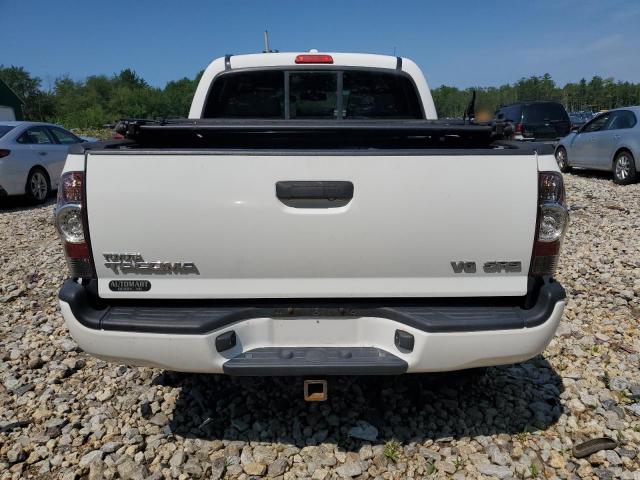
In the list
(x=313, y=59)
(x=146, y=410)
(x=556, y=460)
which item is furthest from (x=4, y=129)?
(x=556, y=460)

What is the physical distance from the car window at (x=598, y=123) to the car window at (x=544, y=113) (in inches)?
88.5

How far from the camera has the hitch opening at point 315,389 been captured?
228 cm

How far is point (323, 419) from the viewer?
2883 millimetres

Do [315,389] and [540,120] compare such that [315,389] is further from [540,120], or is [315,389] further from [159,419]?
[540,120]

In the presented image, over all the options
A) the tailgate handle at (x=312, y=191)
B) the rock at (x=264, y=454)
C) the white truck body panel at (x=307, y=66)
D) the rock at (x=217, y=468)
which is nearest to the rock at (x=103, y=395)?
the rock at (x=217, y=468)

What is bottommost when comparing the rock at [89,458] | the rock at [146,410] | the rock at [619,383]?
the rock at [146,410]

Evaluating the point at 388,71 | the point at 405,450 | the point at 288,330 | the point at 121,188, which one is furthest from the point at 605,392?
the point at 121,188

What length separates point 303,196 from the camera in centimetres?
208

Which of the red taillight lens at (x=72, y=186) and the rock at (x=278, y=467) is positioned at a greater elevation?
the red taillight lens at (x=72, y=186)

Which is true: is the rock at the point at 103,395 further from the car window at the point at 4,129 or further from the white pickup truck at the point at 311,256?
the car window at the point at 4,129

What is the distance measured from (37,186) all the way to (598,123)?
12508mm

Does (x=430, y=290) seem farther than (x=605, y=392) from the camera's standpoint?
No

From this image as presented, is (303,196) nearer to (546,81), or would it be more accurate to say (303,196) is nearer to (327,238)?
(327,238)

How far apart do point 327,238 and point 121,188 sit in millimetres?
864
